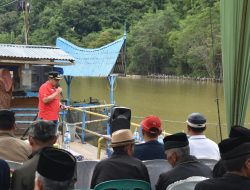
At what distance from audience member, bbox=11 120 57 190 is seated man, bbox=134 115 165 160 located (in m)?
1.05

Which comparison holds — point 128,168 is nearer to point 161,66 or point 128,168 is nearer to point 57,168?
point 57,168

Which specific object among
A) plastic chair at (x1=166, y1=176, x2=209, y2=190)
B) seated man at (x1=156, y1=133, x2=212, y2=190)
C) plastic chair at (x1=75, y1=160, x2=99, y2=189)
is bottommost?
plastic chair at (x1=75, y1=160, x2=99, y2=189)

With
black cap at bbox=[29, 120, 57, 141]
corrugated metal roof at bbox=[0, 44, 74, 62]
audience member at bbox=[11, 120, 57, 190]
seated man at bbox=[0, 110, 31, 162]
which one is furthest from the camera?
corrugated metal roof at bbox=[0, 44, 74, 62]

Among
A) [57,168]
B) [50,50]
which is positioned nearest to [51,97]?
[50,50]

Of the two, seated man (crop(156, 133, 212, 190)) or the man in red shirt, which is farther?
the man in red shirt

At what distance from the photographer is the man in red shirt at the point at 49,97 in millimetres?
7281

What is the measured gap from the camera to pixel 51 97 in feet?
23.8

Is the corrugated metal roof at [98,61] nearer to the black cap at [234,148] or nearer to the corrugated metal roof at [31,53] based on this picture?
the corrugated metal roof at [31,53]

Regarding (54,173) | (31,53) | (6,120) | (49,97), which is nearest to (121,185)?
(54,173)

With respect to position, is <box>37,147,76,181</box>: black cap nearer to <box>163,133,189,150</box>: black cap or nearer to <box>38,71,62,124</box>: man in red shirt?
<box>163,133,189,150</box>: black cap

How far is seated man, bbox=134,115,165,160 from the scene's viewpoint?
4000 millimetres

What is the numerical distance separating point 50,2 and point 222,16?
393ft

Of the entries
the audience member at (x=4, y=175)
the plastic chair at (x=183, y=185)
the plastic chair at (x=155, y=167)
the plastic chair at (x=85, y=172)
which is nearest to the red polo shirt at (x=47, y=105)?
the plastic chair at (x=85, y=172)

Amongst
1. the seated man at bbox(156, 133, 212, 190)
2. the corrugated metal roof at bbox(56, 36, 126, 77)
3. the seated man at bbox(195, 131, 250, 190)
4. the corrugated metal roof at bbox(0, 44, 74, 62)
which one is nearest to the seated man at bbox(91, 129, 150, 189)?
the seated man at bbox(156, 133, 212, 190)
